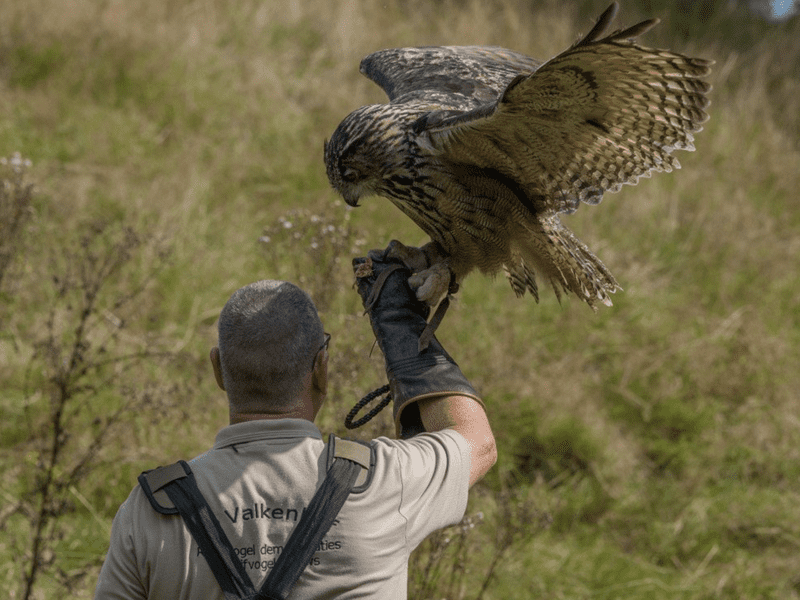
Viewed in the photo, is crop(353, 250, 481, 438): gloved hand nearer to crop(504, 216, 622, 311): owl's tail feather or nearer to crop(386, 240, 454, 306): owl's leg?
crop(386, 240, 454, 306): owl's leg

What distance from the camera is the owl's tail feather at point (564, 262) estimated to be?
2.77 meters

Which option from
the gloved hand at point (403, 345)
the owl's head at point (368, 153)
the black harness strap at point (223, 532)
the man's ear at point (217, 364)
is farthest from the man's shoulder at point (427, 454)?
the owl's head at point (368, 153)

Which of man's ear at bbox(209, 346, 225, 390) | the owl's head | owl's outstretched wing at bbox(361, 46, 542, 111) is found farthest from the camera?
owl's outstretched wing at bbox(361, 46, 542, 111)

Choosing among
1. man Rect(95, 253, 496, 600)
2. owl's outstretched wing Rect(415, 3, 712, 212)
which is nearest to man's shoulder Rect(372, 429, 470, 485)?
man Rect(95, 253, 496, 600)

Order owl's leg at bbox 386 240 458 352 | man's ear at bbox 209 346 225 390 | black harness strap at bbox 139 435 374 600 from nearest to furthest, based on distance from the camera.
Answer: black harness strap at bbox 139 435 374 600 < man's ear at bbox 209 346 225 390 < owl's leg at bbox 386 240 458 352

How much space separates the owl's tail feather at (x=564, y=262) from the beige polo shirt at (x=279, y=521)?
1243mm

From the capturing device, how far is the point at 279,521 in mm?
1543

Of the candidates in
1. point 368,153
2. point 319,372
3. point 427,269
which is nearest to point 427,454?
point 319,372

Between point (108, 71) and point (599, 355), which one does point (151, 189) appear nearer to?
point (108, 71)

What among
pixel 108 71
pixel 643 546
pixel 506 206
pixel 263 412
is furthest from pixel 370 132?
pixel 108 71

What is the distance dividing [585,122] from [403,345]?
2.80ft

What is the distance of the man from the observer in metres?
1.50

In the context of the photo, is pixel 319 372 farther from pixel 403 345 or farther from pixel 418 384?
pixel 403 345

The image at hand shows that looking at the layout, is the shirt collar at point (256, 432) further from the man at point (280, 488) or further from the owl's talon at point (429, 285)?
the owl's talon at point (429, 285)
